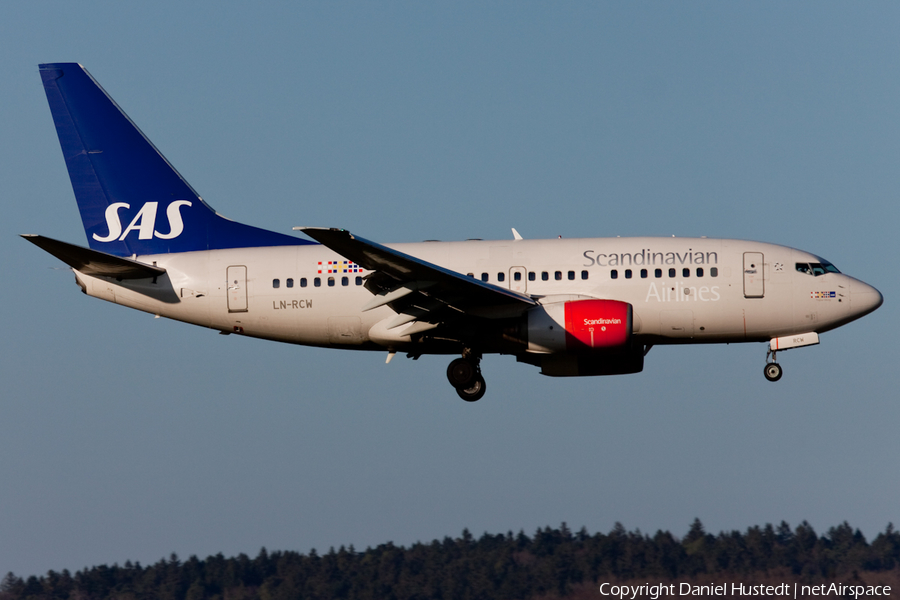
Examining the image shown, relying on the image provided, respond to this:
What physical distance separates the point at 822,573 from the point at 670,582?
24.5ft

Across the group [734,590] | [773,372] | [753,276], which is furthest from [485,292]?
[734,590]

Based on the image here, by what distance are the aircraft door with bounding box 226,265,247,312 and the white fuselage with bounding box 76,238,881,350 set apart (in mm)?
29

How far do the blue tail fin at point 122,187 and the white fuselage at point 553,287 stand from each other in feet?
3.94

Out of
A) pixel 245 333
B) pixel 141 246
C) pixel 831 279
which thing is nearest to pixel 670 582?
pixel 831 279

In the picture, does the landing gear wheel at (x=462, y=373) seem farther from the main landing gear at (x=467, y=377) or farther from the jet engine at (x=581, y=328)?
the jet engine at (x=581, y=328)

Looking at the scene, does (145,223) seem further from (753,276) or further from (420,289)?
(753,276)

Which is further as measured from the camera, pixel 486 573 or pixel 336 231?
pixel 486 573

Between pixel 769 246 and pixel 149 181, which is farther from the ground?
pixel 149 181

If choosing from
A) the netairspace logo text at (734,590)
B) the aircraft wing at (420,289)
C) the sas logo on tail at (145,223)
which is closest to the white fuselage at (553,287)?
the aircraft wing at (420,289)

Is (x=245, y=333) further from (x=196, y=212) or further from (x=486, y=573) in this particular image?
(x=486, y=573)

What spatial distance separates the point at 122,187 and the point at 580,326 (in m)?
15.4

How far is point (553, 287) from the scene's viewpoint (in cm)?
3181

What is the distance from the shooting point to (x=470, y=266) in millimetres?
32281

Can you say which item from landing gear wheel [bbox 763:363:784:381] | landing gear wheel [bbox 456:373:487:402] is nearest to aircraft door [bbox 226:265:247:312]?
landing gear wheel [bbox 456:373:487:402]
